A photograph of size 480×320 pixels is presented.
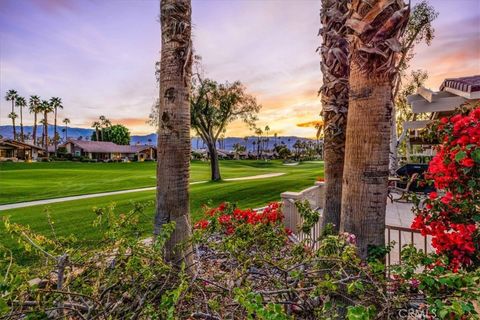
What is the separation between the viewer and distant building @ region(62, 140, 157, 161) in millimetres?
63784

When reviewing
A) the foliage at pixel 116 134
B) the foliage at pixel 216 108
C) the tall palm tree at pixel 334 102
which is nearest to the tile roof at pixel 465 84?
the tall palm tree at pixel 334 102

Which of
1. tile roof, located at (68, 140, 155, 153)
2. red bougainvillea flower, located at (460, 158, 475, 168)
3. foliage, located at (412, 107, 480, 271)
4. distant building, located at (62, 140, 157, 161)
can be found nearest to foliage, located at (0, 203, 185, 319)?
foliage, located at (412, 107, 480, 271)

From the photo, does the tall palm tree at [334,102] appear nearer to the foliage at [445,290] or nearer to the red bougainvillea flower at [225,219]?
the red bougainvillea flower at [225,219]

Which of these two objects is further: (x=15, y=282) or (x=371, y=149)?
(x=371, y=149)

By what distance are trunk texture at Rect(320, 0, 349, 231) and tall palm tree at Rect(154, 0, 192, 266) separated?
190 cm

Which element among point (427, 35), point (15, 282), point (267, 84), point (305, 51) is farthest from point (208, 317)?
point (427, 35)

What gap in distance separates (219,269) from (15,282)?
276 centimetres

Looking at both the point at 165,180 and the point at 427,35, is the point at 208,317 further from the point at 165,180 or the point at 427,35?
the point at 427,35

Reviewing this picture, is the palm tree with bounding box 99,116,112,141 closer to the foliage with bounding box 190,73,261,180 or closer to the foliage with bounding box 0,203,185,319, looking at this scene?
the foliage with bounding box 190,73,261,180

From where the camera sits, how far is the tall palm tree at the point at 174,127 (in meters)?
3.26

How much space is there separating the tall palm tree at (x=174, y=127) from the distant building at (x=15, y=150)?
5858 cm

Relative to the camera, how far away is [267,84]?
17.0m

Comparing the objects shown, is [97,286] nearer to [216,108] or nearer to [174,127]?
[174,127]

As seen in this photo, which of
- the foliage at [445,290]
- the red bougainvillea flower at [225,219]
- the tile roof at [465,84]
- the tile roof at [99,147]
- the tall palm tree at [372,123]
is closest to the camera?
the foliage at [445,290]
